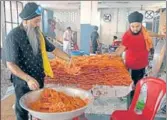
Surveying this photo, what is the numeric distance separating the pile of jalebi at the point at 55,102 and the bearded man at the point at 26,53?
0.28 feet

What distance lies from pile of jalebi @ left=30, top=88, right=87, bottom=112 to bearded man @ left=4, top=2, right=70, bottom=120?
8 centimetres

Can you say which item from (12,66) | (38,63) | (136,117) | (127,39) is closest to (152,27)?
(127,39)

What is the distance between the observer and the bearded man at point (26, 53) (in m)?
1.28

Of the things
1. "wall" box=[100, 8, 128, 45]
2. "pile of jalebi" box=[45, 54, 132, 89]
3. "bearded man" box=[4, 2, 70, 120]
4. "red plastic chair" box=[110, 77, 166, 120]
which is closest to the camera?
"bearded man" box=[4, 2, 70, 120]

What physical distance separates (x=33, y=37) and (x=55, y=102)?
49 centimetres

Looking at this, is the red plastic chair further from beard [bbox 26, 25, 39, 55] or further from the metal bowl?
beard [bbox 26, 25, 39, 55]

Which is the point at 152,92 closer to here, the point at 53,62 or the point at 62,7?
the point at 53,62

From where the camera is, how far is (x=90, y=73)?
186cm

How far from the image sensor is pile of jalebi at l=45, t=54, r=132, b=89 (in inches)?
66.4

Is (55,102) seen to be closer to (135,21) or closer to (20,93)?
(20,93)

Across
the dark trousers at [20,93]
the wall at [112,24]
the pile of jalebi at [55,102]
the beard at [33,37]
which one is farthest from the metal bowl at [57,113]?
the wall at [112,24]

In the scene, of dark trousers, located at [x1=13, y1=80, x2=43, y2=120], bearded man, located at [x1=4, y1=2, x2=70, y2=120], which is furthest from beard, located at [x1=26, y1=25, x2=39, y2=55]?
dark trousers, located at [x1=13, y1=80, x2=43, y2=120]

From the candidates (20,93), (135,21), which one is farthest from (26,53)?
(135,21)

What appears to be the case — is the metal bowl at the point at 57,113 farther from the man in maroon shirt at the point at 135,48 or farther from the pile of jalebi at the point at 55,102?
the man in maroon shirt at the point at 135,48
